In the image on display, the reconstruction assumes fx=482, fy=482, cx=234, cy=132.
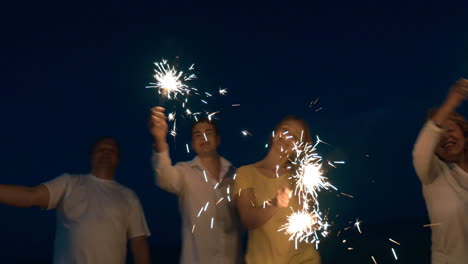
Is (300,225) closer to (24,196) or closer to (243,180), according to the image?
(243,180)

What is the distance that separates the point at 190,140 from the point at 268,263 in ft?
5.57

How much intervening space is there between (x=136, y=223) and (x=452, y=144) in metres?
3.34

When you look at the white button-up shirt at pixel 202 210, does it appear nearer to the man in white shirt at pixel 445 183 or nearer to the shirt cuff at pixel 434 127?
the man in white shirt at pixel 445 183

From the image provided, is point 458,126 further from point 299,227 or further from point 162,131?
point 162,131

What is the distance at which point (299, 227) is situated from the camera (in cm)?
409

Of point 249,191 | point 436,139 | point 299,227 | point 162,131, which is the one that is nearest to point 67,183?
point 162,131

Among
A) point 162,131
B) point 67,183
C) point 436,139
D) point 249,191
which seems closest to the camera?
point 436,139

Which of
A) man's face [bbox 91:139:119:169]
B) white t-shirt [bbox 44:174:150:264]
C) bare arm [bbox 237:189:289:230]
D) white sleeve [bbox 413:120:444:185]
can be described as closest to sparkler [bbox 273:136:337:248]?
bare arm [bbox 237:189:289:230]

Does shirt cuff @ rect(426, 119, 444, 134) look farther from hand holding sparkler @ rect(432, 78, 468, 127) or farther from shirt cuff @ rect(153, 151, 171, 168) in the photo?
shirt cuff @ rect(153, 151, 171, 168)

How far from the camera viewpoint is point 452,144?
4.40 meters

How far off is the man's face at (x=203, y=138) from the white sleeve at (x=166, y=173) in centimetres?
33

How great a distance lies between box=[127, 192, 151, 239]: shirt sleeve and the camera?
5.31 metres

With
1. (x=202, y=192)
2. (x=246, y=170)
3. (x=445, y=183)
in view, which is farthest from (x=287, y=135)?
(x=445, y=183)

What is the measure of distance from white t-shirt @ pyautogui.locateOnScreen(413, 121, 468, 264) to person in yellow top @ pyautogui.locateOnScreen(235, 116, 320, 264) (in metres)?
1.01
